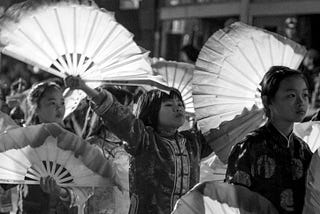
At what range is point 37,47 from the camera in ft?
11.4

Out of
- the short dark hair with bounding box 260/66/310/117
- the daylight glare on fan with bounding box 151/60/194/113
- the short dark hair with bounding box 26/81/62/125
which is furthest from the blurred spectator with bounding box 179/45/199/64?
the short dark hair with bounding box 260/66/310/117

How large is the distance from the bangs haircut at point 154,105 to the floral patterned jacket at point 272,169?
835mm

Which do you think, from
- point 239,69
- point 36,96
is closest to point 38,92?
point 36,96

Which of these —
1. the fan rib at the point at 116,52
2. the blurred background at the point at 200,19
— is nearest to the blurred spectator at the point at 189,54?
the blurred background at the point at 200,19

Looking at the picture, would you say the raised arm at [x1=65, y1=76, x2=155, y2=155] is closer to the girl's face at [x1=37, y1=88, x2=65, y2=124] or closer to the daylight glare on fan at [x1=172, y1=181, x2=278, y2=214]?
the girl's face at [x1=37, y1=88, x2=65, y2=124]

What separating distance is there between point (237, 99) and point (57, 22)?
1.04 meters

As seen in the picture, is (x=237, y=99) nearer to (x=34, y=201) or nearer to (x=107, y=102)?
(x=107, y=102)

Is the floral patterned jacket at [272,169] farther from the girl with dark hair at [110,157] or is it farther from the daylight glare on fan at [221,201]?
the girl with dark hair at [110,157]

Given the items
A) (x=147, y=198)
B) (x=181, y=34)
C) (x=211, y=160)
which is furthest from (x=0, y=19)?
(x=181, y=34)

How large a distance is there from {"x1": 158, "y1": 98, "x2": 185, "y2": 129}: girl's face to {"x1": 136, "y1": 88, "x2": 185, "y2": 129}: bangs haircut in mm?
20

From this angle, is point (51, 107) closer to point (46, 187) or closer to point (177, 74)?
point (46, 187)

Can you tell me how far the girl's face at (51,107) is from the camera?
4059 millimetres

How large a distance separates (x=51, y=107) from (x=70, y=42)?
658 mm

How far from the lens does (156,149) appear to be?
3564 millimetres
